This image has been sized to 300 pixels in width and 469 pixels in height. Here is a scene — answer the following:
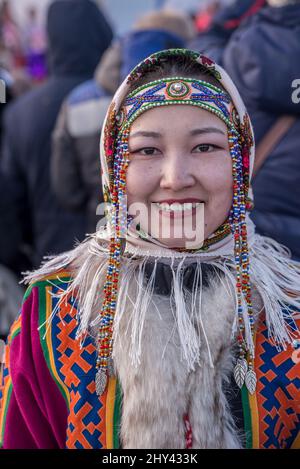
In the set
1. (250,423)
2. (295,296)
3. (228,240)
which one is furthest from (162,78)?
(250,423)

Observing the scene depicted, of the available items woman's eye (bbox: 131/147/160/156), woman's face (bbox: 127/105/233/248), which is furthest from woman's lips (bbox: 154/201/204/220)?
woman's eye (bbox: 131/147/160/156)

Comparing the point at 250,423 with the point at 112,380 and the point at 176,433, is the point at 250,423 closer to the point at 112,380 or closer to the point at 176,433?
the point at 176,433

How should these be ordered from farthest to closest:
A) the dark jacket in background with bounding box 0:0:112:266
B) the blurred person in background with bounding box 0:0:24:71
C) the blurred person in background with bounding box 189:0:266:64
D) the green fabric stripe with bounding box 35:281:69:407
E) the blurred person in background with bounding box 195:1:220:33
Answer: the blurred person in background with bounding box 0:0:24:71 → the blurred person in background with bounding box 195:1:220:33 → the dark jacket in background with bounding box 0:0:112:266 → the blurred person in background with bounding box 189:0:266:64 → the green fabric stripe with bounding box 35:281:69:407

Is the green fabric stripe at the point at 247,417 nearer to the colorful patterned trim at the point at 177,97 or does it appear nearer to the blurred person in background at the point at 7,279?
the colorful patterned trim at the point at 177,97

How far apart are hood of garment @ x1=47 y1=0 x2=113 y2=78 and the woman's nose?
6.50ft

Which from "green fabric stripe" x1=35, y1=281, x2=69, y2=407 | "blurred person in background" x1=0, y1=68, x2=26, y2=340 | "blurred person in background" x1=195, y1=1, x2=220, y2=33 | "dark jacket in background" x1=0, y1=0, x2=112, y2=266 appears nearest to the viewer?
"green fabric stripe" x1=35, y1=281, x2=69, y2=407

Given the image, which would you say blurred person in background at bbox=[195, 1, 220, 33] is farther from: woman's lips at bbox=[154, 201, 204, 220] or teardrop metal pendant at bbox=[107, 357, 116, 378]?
teardrop metal pendant at bbox=[107, 357, 116, 378]

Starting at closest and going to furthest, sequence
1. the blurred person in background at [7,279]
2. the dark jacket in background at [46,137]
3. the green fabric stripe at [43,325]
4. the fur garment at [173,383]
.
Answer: the fur garment at [173,383] → the green fabric stripe at [43,325] → the blurred person in background at [7,279] → the dark jacket in background at [46,137]

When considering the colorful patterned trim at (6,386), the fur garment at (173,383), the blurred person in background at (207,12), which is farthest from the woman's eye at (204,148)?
the blurred person in background at (207,12)

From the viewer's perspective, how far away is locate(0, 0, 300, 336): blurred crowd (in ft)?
6.47

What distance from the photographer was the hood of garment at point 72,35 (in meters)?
3.04

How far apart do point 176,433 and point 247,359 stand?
0.24 meters
